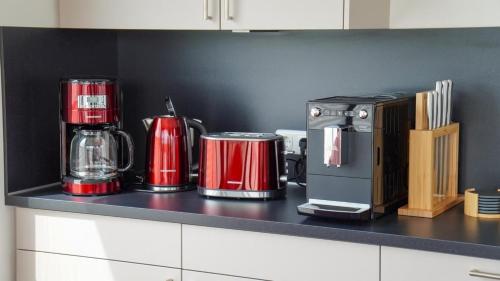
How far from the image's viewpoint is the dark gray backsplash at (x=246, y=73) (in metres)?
2.70

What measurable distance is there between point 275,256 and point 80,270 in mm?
702

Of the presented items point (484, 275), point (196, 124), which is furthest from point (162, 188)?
point (484, 275)

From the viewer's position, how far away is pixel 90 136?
286 centimetres

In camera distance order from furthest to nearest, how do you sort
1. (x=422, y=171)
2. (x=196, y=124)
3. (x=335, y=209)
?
(x=196, y=124), (x=422, y=171), (x=335, y=209)

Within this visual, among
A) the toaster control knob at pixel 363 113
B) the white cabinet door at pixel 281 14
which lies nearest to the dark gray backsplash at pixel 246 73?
the white cabinet door at pixel 281 14

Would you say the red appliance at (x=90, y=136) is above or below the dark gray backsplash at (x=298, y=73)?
below

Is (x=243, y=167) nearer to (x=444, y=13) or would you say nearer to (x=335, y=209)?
(x=335, y=209)

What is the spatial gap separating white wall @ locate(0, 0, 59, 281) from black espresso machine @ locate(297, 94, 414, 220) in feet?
3.27

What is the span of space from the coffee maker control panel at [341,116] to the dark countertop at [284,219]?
27cm

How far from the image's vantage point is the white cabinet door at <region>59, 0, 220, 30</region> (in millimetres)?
2705

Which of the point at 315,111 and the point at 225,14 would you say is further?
the point at 225,14

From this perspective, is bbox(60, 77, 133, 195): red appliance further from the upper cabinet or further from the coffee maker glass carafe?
the upper cabinet

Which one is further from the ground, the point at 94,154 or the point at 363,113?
the point at 363,113

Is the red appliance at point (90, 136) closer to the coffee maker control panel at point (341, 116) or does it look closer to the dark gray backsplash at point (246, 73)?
the dark gray backsplash at point (246, 73)
